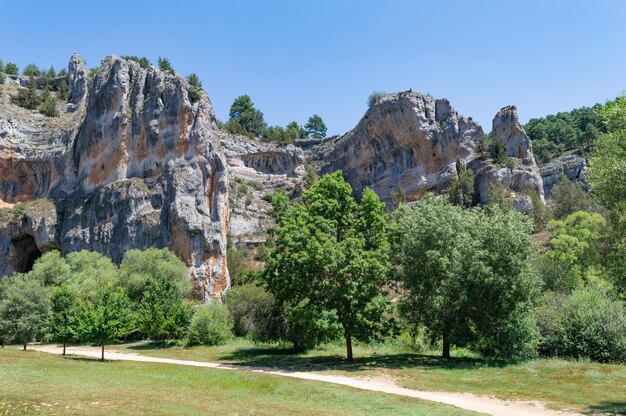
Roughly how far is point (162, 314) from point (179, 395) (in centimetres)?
2570

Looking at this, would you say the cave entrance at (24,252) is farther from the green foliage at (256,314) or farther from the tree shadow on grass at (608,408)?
the tree shadow on grass at (608,408)

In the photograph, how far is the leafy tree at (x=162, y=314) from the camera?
3959 cm

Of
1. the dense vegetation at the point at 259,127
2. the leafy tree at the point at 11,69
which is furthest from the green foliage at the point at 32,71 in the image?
the dense vegetation at the point at 259,127

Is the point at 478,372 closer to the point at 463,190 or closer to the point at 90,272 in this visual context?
the point at 90,272

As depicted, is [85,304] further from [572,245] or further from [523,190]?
[523,190]

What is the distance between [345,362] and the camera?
2583cm

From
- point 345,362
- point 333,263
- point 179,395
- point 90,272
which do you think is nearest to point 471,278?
point 333,263

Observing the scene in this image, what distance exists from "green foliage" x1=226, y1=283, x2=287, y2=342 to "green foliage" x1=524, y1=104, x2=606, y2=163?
89247mm

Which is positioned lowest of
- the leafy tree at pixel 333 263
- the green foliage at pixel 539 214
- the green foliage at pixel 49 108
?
the leafy tree at pixel 333 263

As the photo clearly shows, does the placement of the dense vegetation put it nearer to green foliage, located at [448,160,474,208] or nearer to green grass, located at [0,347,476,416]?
green foliage, located at [448,160,474,208]

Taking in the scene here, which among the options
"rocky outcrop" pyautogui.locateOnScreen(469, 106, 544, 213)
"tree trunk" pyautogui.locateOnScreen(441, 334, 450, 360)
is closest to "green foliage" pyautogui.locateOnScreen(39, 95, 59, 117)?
"rocky outcrop" pyautogui.locateOnScreen(469, 106, 544, 213)

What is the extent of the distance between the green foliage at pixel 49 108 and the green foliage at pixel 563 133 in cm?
9874

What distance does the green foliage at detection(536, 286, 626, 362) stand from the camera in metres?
26.2

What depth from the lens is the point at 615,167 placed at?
17484 millimetres
